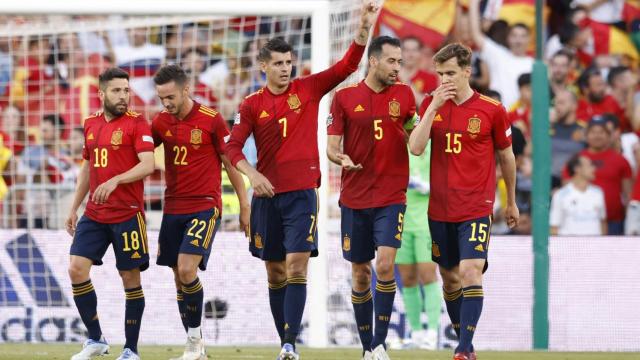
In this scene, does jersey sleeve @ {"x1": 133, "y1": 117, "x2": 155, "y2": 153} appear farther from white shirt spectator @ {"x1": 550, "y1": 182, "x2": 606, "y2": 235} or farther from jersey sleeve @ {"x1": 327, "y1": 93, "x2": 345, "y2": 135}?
white shirt spectator @ {"x1": 550, "y1": 182, "x2": 606, "y2": 235}

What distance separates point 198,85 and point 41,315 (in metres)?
3.32

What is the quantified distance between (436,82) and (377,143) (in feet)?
21.6

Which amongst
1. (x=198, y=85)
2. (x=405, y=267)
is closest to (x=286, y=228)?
(x=405, y=267)

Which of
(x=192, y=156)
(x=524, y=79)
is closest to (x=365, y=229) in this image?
(x=192, y=156)

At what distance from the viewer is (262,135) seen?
9.52 m

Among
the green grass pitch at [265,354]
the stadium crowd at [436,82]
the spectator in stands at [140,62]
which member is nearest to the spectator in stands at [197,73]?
the stadium crowd at [436,82]

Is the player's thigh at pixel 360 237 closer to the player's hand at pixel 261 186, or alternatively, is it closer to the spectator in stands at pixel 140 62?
the player's hand at pixel 261 186

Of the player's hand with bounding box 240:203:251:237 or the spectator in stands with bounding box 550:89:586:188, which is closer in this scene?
the player's hand with bounding box 240:203:251:237

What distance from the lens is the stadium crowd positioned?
14070mm

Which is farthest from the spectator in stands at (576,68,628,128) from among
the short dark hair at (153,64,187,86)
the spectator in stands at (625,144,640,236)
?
the short dark hair at (153,64,187,86)

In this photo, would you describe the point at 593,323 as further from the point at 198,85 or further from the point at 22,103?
the point at 22,103

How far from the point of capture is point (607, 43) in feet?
52.8

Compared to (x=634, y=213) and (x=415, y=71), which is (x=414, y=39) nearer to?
(x=415, y=71)

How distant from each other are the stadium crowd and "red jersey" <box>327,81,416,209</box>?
12.5 feet
